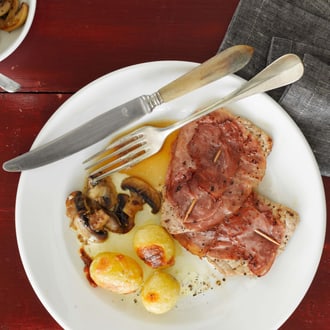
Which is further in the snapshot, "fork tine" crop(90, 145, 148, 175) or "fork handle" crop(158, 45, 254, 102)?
"fork tine" crop(90, 145, 148, 175)

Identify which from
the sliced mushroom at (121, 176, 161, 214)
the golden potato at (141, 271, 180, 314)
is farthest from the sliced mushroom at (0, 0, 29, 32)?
the golden potato at (141, 271, 180, 314)

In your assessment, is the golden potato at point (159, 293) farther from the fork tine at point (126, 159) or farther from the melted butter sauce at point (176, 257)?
the fork tine at point (126, 159)

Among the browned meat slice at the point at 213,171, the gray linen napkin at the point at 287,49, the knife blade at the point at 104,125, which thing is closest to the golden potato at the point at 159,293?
the browned meat slice at the point at 213,171

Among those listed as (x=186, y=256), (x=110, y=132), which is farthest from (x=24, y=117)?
(x=186, y=256)

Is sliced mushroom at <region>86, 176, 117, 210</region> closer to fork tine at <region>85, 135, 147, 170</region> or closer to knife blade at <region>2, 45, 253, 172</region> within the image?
fork tine at <region>85, 135, 147, 170</region>

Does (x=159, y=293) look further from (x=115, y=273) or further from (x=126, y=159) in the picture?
(x=126, y=159)

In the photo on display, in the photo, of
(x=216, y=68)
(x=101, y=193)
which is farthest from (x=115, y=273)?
(x=216, y=68)
